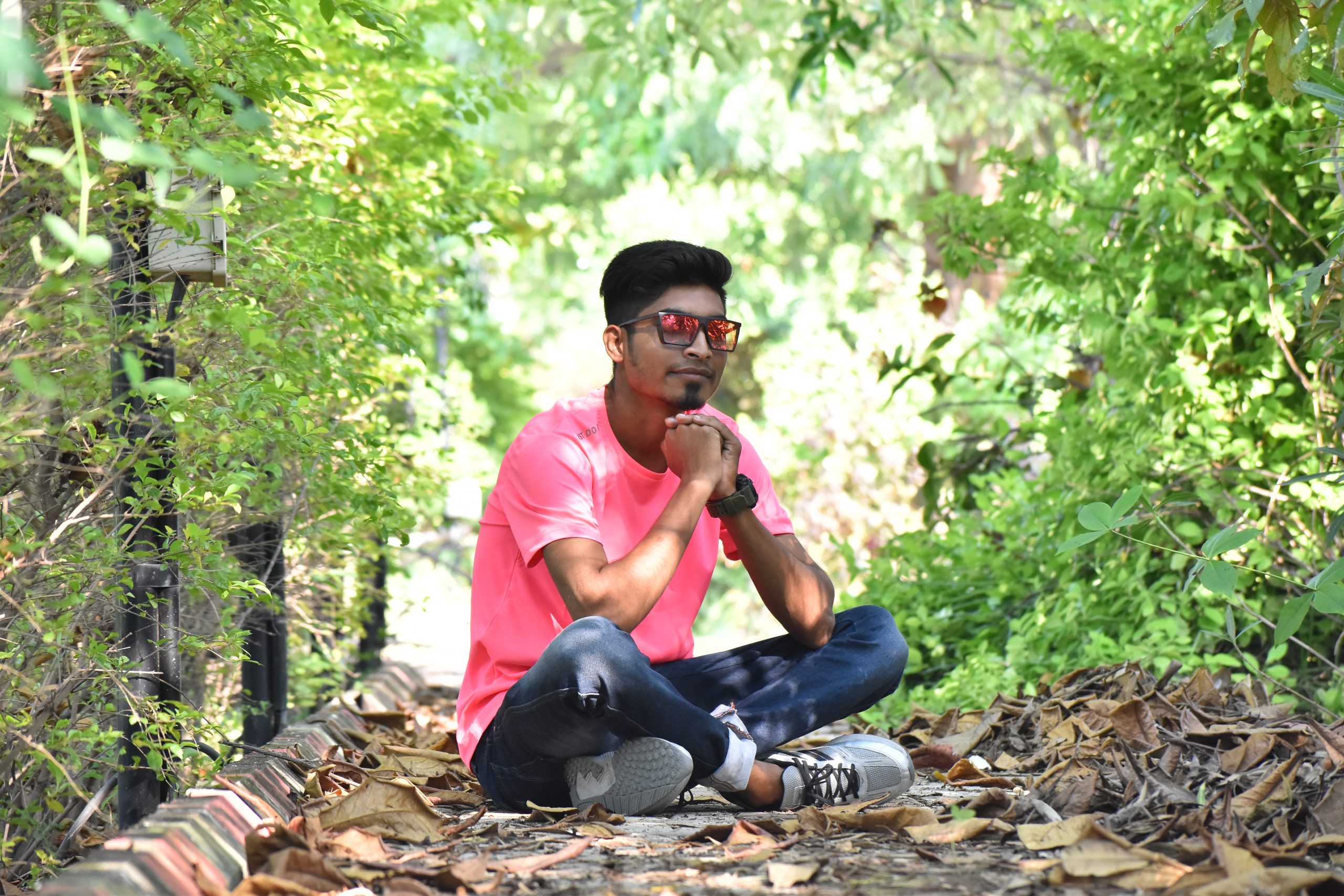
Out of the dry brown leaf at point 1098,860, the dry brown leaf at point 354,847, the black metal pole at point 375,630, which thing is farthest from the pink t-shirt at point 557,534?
the black metal pole at point 375,630

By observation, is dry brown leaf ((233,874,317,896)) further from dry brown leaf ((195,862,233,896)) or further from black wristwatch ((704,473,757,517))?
black wristwatch ((704,473,757,517))

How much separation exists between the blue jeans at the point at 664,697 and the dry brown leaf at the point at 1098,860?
2.86ft

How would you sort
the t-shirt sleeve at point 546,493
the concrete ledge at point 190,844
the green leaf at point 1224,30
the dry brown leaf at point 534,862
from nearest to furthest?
1. the concrete ledge at point 190,844
2. the dry brown leaf at point 534,862
3. the green leaf at point 1224,30
4. the t-shirt sleeve at point 546,493

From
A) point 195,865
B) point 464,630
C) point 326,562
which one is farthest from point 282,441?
point 464,630

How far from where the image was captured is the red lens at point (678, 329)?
11.1ft

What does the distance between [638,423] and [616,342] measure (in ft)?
0.77

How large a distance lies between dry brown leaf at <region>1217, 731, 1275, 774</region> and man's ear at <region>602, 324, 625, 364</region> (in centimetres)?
177

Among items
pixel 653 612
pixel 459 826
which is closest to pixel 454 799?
pixel 459 826

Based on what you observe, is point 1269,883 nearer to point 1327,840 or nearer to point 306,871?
point 1327,840

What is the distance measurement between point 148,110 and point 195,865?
4.49 feet

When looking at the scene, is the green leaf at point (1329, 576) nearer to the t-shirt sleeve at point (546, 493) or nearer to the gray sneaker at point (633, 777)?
the gray sneaker at point (633, 777)

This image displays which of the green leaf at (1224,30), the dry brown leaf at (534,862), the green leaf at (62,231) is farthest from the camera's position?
the green leaf at (1224,30)

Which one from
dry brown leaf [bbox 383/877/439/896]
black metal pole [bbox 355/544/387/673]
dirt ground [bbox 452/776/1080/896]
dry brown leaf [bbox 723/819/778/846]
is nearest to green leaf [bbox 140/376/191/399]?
dry brown leaf [bbox 383/877/439/896]

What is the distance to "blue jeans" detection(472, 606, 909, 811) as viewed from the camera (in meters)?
2.74
